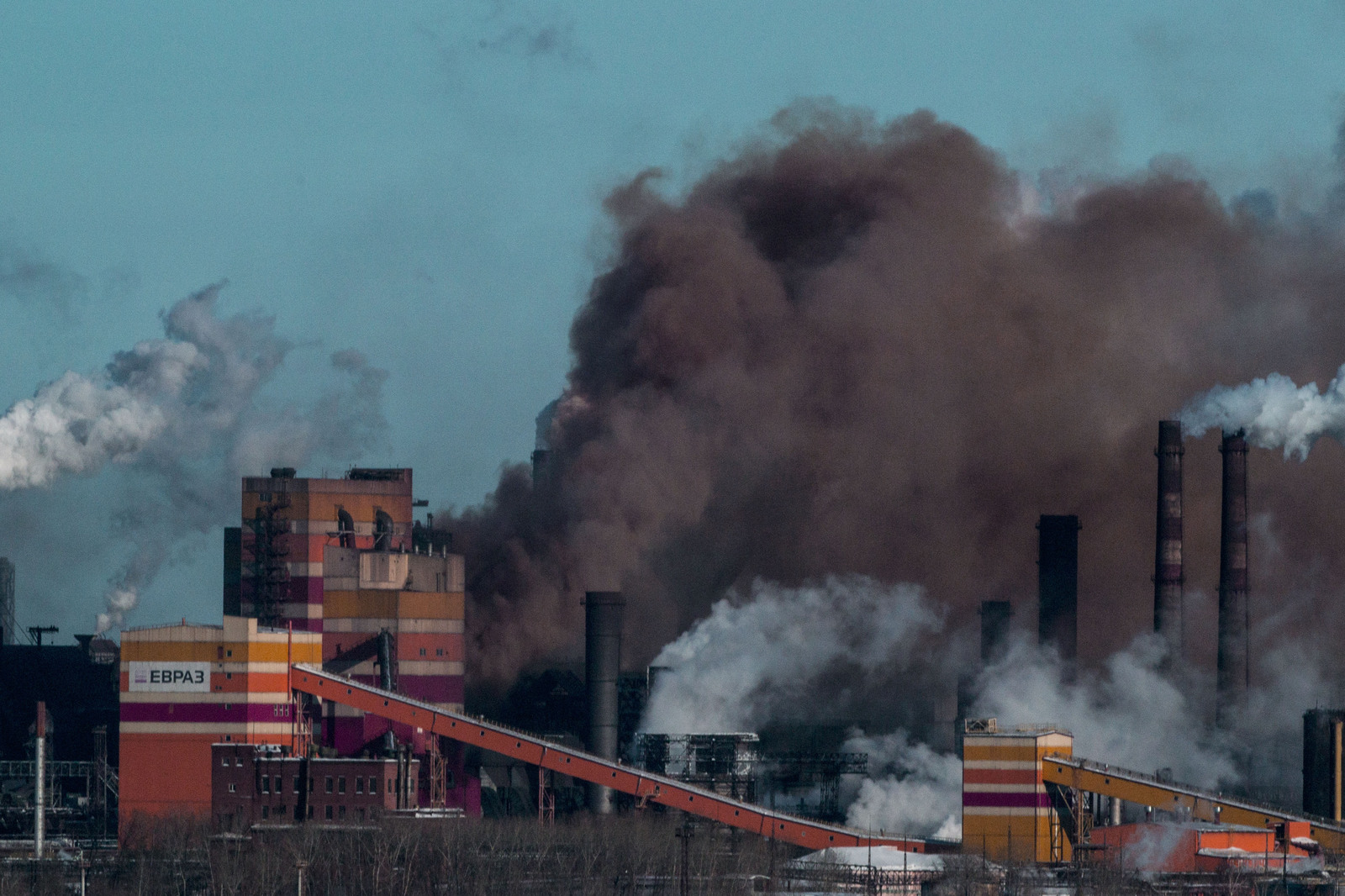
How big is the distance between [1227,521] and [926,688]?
42.0 ft

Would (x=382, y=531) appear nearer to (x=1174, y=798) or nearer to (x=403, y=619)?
(x=403, y=619)

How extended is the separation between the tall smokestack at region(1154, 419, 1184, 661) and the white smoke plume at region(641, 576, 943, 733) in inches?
357

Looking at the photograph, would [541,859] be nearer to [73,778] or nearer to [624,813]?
[624,813]

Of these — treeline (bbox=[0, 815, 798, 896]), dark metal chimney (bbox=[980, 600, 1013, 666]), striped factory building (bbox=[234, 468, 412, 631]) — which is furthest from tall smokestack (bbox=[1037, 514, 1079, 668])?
striped factory building (bbox=[234, 468, 412, 631])

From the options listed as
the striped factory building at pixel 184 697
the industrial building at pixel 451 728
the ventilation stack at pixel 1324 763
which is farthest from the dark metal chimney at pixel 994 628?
the striped factory building at pixel 184 697

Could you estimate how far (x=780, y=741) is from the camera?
88875 millimetres

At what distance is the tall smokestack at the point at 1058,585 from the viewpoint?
9156 centimetres

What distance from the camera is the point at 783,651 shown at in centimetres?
8950

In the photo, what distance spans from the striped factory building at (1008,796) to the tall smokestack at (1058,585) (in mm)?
21757

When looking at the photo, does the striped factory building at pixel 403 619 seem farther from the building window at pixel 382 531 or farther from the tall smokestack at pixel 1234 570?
the tall smokestack at pixel 1234 570

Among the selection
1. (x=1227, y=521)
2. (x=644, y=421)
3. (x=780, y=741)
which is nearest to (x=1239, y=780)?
(x=1227, y=521)

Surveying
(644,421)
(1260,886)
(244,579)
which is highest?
(644,421)

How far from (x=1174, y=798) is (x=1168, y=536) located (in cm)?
2205

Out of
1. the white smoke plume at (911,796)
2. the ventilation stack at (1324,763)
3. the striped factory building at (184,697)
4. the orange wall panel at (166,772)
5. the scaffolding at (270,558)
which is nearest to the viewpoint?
the orange wall panel at (166,772)
